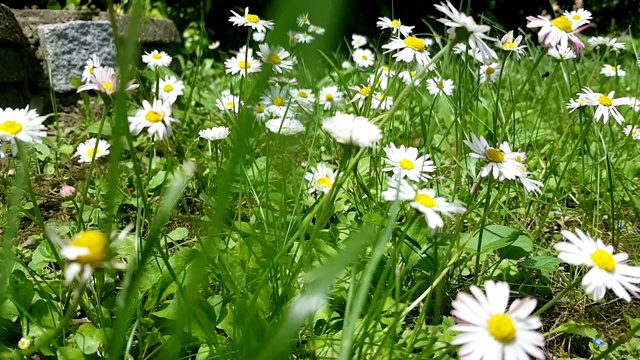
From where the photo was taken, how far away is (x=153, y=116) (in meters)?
0.72

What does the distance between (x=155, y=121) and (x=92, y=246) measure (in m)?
0.26

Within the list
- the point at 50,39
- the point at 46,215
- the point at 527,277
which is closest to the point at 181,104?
the point at 50,39

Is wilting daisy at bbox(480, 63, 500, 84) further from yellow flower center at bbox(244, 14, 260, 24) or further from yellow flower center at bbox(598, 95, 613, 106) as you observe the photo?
yellow flower center at bbox(244, 14, 260, 24)

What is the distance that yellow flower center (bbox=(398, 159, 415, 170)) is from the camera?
87 centimetres

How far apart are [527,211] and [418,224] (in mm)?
339

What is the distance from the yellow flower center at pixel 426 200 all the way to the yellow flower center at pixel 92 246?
0.33m

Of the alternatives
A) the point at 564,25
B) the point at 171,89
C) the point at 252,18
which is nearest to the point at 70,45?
the point at 171,89

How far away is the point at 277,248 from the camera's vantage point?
2.65 feet

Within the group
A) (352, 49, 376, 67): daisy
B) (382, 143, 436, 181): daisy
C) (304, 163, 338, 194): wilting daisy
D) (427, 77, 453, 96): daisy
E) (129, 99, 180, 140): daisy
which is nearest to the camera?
(129, 99, 180, 140): daisy

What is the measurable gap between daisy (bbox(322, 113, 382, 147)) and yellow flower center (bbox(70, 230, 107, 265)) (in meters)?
0.24

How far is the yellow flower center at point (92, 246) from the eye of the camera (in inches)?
18.7

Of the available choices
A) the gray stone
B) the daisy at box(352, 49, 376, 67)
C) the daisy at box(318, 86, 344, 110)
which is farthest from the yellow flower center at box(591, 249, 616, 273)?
the gray stone

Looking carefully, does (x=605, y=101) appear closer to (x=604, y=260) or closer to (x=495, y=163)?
(x=495, y=163)

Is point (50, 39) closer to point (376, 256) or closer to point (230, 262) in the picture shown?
point (230, 262)
